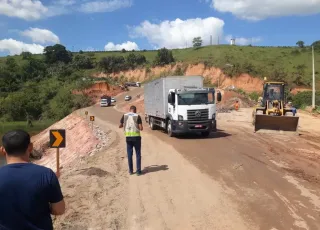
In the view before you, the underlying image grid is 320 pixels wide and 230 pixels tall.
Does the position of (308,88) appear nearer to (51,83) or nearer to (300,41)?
(300,41)

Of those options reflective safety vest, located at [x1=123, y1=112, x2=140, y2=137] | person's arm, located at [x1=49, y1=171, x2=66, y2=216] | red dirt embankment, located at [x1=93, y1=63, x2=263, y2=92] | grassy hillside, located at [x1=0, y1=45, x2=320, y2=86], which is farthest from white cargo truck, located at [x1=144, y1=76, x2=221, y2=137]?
red dirt embankment, located at [x1=93, y1=63, x2=263, y2=92]

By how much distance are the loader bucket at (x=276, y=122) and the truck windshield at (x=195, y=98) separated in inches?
146

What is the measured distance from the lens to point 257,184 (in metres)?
10.2

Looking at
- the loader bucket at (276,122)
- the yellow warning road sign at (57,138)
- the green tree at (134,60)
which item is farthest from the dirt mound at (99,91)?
the yellow warning road sign at (57,138)

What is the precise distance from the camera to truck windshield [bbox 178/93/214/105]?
1939cm

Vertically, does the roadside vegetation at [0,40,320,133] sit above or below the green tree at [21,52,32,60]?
below

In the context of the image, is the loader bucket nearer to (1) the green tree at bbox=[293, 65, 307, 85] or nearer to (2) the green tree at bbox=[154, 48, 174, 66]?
(1) the green tree at bbox=[293, 65, 307, 85]

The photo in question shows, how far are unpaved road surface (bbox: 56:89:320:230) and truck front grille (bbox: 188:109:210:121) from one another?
122 inches

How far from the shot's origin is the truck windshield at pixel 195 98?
19391 millimetres

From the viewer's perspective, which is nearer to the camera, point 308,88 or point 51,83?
point 308,88

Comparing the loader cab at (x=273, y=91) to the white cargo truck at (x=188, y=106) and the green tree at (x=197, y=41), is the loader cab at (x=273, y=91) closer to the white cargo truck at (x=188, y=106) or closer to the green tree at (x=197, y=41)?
the white cargo truck at (x=188, y=106)

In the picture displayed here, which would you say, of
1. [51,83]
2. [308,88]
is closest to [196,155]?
[308,88]

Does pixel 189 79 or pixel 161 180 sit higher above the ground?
pixel 189 79

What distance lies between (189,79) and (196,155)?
708cm
